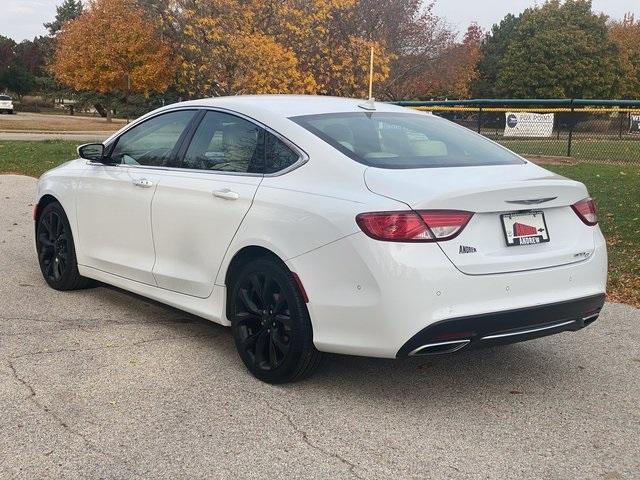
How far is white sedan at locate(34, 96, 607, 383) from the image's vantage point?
12.3ft

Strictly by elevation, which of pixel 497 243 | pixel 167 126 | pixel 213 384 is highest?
pixel 167 126

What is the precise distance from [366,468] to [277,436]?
1.69 ft

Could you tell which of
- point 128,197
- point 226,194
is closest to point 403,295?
point 226,194

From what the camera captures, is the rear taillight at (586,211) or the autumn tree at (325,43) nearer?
the rear taillight at (586,211)

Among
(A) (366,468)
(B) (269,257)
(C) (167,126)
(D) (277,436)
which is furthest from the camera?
(C) (167,126)

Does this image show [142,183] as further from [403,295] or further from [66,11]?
[66,11]

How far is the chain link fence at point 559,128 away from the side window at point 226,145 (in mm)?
14199

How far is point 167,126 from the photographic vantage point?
544cm

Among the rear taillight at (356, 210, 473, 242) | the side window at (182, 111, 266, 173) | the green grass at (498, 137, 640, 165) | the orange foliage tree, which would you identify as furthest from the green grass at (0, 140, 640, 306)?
the orange foliage tree

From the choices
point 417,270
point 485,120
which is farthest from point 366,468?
point 485,120

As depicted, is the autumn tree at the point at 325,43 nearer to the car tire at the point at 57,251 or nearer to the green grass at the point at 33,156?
the green grass at the point at 33,156

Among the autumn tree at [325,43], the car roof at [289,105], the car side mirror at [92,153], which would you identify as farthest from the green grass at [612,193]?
the autumn tree at [325,43]

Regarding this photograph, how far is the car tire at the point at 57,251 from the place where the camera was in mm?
6227

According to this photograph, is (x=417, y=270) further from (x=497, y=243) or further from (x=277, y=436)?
(x=277, y=436)
